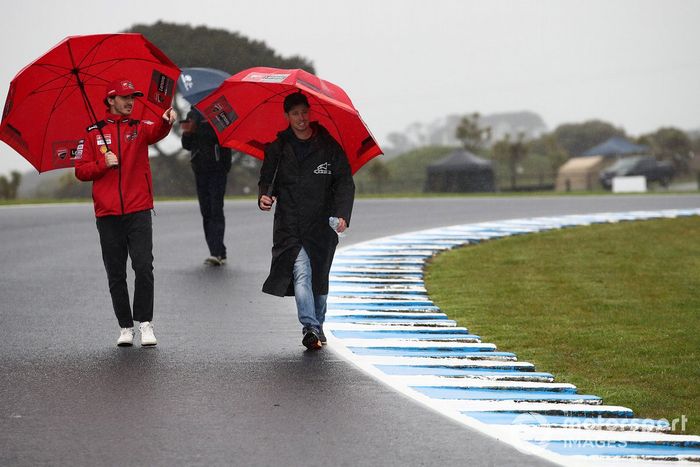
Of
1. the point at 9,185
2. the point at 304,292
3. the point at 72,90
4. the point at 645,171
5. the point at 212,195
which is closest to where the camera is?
the point at 304,292

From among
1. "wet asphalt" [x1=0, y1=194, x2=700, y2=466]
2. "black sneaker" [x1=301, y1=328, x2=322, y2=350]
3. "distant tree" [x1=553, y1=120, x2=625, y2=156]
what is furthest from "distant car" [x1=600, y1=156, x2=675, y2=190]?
"distant tree" [x1=553, y1=120, x2=625, y2=156]

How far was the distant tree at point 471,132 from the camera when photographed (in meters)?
88.6

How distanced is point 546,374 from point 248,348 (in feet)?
7.39

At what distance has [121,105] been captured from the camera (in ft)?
26.6

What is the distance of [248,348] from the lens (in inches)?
327

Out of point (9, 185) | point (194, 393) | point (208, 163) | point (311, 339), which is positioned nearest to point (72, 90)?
point (311, 339)

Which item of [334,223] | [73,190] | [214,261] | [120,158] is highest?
[120,158]

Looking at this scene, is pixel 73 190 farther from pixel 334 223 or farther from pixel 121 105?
pixel 334 223

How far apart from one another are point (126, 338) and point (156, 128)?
5.18 ft

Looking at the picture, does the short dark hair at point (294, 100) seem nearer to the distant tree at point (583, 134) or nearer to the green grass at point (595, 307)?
the green grass at point (595, 307)

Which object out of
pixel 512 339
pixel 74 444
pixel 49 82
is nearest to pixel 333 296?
pixel 512 339

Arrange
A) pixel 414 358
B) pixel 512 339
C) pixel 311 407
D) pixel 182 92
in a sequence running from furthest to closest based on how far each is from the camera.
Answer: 1. pixel 182 92
2. pixel 512 339
3. pixel 414 358
4. pixel 311 407

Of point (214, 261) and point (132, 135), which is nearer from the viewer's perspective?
point (132, 135)

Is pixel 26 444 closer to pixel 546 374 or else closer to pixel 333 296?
pixel 546 374
